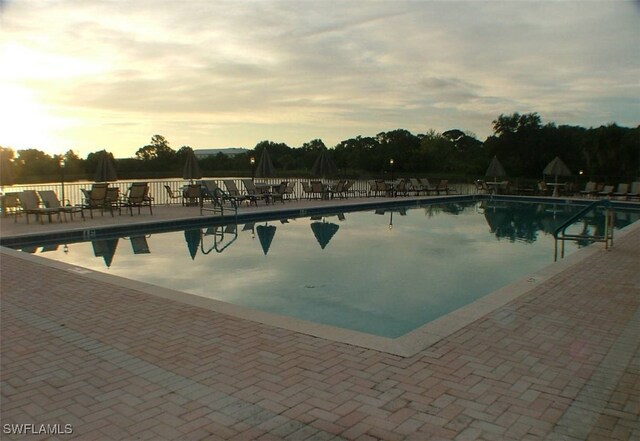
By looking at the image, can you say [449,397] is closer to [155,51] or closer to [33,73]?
[33,73]

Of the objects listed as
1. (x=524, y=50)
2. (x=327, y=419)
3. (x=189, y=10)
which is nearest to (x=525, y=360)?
(x=327, y=419)

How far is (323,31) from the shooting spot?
5.98 m

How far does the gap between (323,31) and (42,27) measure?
298cm

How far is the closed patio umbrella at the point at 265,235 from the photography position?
31.8ft

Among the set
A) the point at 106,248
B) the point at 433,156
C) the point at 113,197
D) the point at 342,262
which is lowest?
the point at 342,262

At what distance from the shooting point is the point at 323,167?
19375mm

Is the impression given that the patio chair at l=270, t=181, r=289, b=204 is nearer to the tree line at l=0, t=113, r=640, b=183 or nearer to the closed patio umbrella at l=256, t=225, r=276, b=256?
the closed patio umbrella at l=256, t=225, r=276, b=256

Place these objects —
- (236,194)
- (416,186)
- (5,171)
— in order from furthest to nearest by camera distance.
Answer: (416,186), (236,194), (5,171)

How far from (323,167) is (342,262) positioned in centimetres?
1151

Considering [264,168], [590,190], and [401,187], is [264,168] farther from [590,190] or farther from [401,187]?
[590,190]

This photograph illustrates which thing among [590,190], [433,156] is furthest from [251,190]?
[433,156]

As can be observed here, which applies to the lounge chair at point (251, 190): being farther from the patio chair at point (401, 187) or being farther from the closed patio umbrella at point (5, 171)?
the patio chair at point (401, 187)

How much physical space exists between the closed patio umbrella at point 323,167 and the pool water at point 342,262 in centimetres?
568

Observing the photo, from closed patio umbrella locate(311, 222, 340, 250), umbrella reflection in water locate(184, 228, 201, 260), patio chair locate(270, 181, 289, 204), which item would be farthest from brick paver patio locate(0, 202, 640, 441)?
patio chair locate(270, 181, 289, 204)
